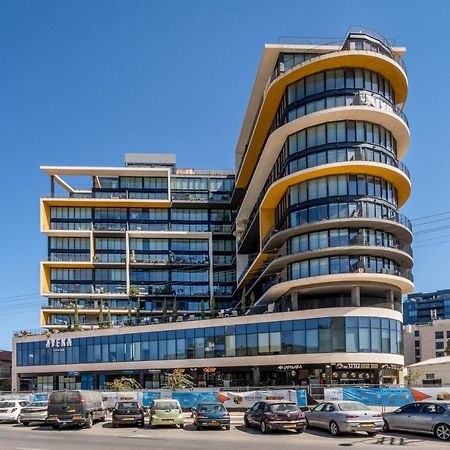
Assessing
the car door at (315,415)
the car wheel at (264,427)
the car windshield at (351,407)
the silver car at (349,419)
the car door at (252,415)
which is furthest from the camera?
the car door at (252,415)

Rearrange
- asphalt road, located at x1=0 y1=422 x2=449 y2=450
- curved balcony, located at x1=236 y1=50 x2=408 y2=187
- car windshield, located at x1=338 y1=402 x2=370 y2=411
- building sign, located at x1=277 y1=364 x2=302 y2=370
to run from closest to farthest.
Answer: asphalt road, located at x1=0 y1=422 x2=449 y2=450
car windshield, located at x1=338 y1=402 x2=370 y2=411
curved balcony, located at x1=236 y1=50 x2=408 y2=187
building sign, located at x1=277 y1=364 x2=302 y2=370

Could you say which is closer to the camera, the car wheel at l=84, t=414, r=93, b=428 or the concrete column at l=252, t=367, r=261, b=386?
the car wheel at l=84, t=414, r=93, b=428

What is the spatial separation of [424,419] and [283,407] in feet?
21.0

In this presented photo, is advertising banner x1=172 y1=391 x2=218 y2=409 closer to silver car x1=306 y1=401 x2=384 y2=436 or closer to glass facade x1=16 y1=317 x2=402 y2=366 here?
silver car x1=306 y1=401 x2=384 y2=436

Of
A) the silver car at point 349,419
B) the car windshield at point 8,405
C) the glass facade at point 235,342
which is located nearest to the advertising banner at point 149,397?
the car windshield at point 8,405

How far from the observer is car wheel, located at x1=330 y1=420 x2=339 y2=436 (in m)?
26.2

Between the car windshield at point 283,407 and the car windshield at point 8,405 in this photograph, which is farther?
the car windshield at point 8,405

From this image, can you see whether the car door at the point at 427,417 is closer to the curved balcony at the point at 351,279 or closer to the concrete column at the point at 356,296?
the curved balcony at the point at 351,279

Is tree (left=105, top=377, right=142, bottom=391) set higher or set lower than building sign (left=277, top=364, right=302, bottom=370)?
lower

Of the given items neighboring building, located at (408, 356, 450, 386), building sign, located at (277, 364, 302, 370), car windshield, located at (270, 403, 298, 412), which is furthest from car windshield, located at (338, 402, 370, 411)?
neighboring building, located at (408, 356, 450, 386)

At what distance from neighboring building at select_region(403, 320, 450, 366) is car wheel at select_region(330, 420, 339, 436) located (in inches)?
4765

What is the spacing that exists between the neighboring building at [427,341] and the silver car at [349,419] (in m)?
121

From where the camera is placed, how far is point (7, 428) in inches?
1323

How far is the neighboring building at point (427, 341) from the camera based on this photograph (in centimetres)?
14150
